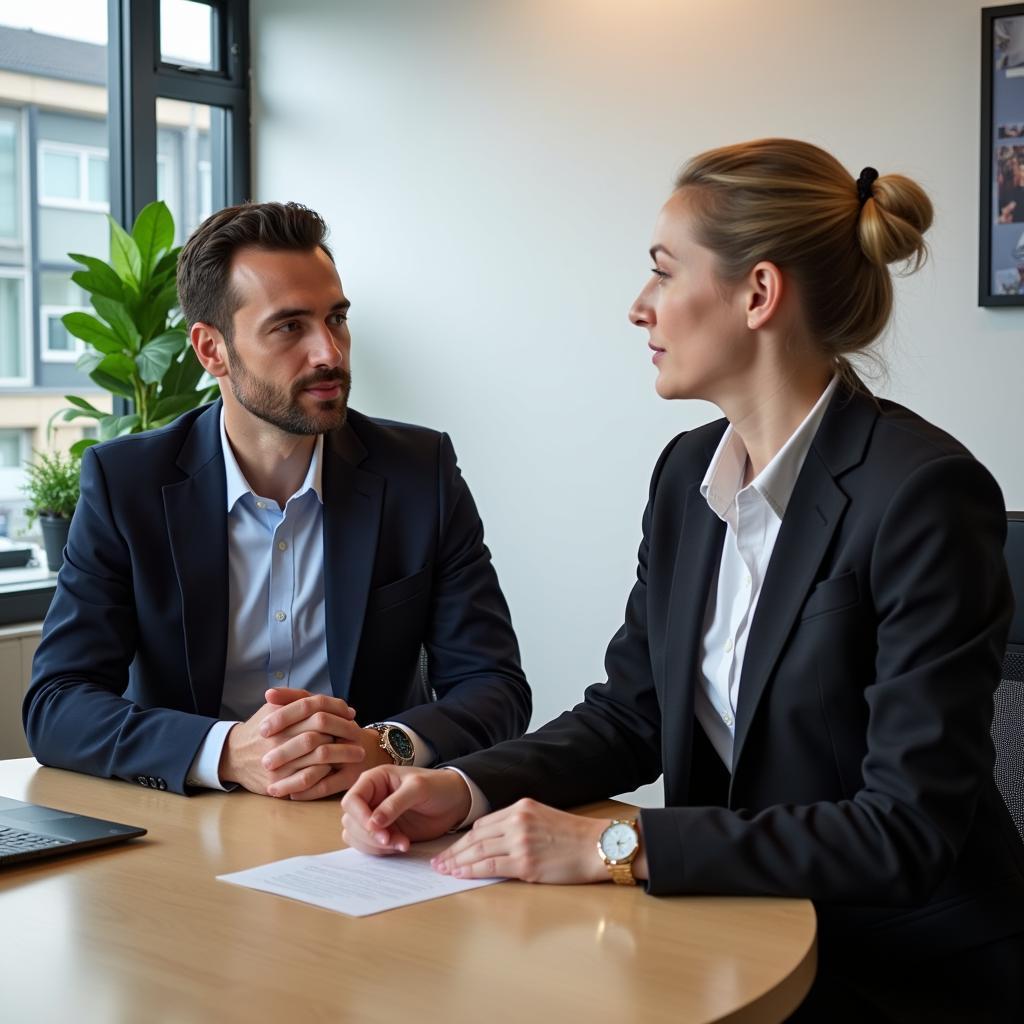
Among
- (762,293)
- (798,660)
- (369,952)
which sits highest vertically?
(762,293)

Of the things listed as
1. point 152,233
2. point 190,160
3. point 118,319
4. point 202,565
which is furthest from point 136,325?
point 202,565

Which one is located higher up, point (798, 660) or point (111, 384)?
point (111, 384)

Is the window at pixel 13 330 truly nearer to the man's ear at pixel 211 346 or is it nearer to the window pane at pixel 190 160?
the window pane at pixel 190 160

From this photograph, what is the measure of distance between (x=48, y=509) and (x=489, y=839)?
2846 mm

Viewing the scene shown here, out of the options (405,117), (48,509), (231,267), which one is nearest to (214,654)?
(231,267)

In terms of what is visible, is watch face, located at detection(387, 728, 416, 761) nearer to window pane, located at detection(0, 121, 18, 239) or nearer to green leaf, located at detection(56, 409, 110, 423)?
green leaf, located at detection(56, 409, 110, 423)

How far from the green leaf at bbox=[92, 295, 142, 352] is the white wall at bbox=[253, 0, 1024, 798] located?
918 millimetres

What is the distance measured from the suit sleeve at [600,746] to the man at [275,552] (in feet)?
0.91

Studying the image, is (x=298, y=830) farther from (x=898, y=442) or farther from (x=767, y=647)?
(x=898, y=442)

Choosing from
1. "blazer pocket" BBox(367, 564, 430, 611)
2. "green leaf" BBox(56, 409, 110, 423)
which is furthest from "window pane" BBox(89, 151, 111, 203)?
"blazer pocket" BBox(367, 564, 430, 611)

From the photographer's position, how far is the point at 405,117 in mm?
4414

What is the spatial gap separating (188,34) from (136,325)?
1273mm

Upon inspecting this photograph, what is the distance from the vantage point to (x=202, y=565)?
2191 millimetres

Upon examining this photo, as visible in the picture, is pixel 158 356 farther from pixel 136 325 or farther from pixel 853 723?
pixel 853 723
